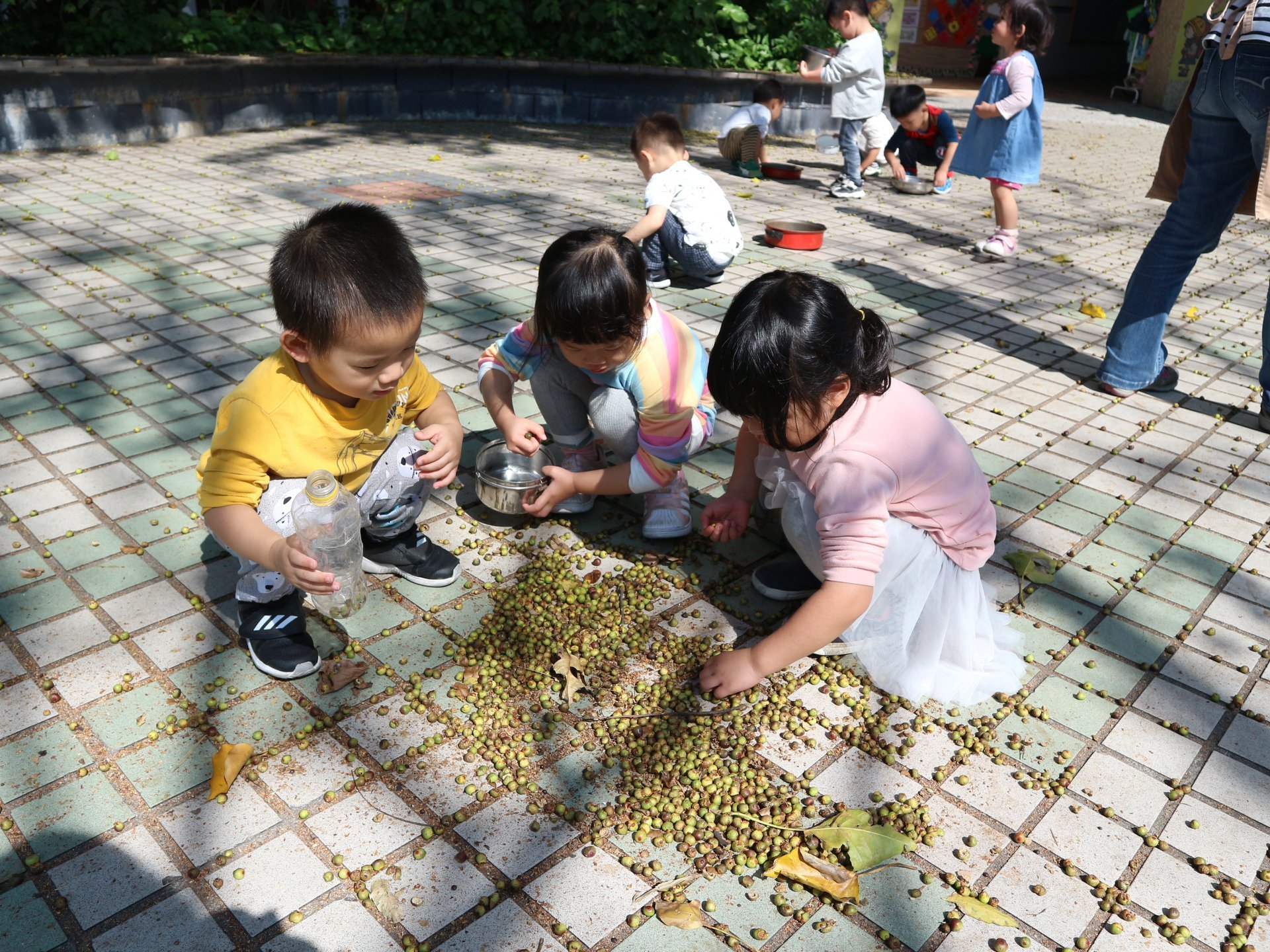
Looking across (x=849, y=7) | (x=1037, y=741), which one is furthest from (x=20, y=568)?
(x=849, y=7)

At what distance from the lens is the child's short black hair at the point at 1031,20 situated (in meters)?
6.30

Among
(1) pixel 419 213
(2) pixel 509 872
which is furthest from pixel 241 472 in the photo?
(1) pixel 419 213

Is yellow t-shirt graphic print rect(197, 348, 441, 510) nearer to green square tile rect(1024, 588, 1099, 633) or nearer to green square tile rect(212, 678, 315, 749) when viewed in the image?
green square tile rect(212, 678, 315, 749)

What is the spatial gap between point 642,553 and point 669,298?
2.95m

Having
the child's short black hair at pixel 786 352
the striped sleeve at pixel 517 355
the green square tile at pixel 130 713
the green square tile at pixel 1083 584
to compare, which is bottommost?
the green square tile at pixel 1083 584

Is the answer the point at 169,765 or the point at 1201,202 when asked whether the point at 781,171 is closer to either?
the point at 1201,202

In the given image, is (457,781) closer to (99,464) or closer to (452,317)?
(99,464)

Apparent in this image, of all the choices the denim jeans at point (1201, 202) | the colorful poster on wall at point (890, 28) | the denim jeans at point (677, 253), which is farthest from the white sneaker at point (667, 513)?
the colorful poster on wall at point (890, 28)

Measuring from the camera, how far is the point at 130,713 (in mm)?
2422

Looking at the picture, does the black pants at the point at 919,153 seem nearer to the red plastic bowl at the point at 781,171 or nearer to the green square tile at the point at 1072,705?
the red plastic bowl at the point at 781,171

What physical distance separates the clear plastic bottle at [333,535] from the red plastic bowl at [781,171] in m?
7.58

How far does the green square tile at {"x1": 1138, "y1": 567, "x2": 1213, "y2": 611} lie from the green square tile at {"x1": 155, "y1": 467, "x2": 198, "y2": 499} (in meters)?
3.35

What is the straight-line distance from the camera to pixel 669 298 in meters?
5.81

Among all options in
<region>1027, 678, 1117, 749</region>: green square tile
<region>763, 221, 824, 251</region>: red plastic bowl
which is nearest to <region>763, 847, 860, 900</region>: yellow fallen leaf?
<region>1027, 678, 1117, 749</region>: green square tile
